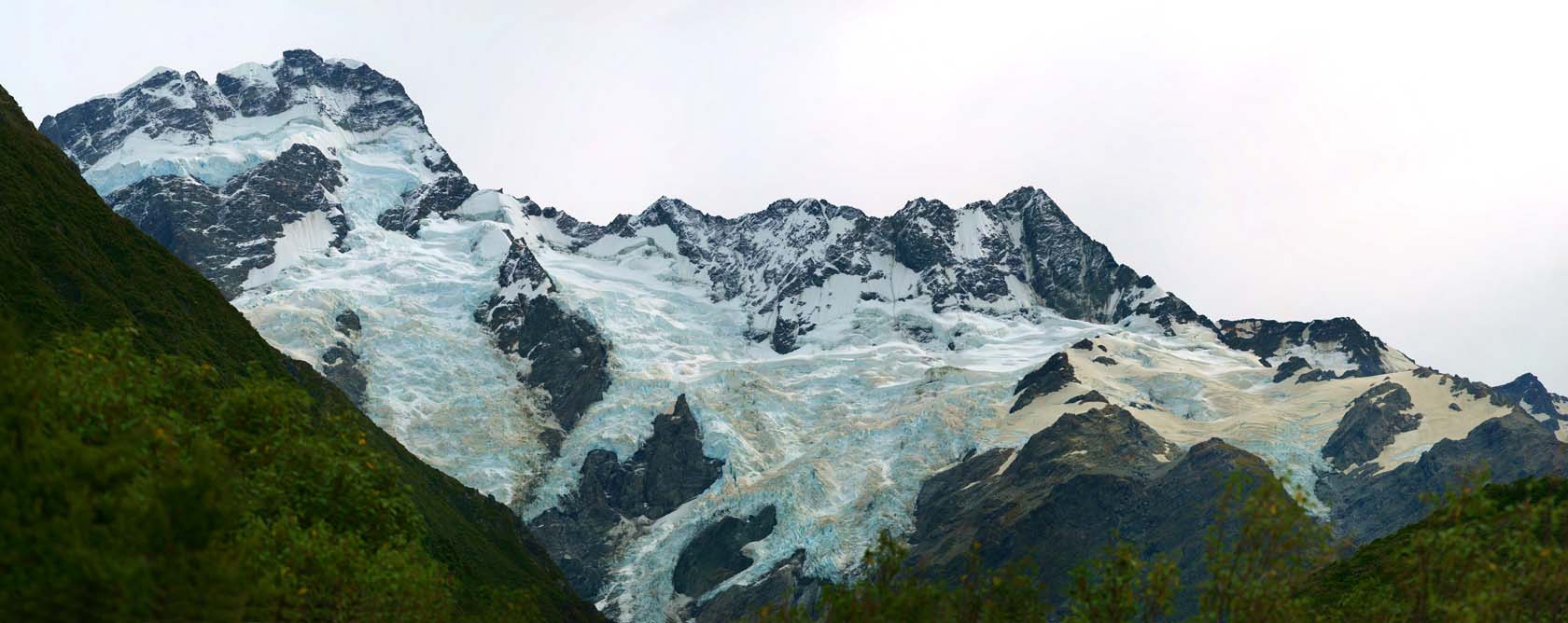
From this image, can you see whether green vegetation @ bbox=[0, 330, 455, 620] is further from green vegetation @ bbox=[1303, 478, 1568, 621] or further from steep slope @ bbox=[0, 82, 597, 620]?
steep slope @ bbox=[0, 82, 597, 620]

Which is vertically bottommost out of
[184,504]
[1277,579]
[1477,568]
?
[1277,579]

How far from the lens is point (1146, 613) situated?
2032 inches

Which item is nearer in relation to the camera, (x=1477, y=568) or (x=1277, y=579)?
(x=1477, y=568)

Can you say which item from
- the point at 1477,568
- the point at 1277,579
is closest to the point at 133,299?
the point at 1277,579

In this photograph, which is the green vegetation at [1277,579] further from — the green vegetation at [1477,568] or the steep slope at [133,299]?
the steep slope at [133,299]

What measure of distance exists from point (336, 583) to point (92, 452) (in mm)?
11640

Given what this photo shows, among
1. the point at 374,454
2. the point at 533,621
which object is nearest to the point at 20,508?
the point at 374,454

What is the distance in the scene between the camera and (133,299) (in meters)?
145

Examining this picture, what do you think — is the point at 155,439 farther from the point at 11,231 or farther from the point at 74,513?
the point at 11,231

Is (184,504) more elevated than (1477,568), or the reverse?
(184,504)

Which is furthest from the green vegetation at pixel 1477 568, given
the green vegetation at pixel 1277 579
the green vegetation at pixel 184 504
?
the green vegetation at pixel 184 504

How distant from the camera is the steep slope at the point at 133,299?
12650cm

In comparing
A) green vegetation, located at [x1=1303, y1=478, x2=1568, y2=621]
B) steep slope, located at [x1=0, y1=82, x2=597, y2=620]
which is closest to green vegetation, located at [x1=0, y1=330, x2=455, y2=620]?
green vegetation, located at [x1=1303, y1=478, x2=1568, y2=621]

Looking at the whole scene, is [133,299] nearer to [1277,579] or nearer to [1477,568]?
[1277,579]
